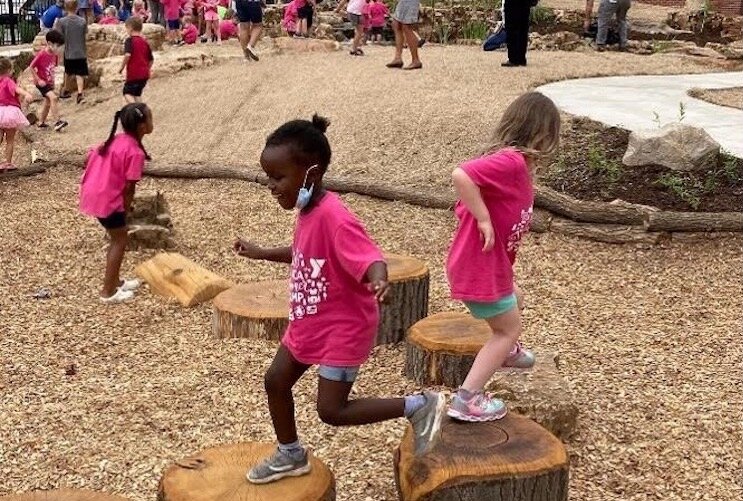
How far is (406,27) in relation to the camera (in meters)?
12.1

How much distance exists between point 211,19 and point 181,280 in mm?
13306

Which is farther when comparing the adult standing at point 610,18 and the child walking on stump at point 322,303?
the adult standing at point 610,18

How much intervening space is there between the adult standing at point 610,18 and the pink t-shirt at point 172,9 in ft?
25.0

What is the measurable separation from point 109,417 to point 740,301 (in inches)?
143

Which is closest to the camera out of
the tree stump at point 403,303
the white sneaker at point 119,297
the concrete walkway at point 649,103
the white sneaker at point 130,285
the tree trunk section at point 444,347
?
the tree trunk section at point 444,347

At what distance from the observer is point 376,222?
7438mm

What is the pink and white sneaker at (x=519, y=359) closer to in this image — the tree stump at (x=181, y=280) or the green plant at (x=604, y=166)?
the tree stump at (x=181, y=280)

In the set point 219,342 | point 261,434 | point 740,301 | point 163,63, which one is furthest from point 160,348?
point 163,63

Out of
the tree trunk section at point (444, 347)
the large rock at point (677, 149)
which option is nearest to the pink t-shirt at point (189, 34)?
the large rock at point (677, 149)

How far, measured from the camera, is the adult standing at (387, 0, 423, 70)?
1179 centimetres

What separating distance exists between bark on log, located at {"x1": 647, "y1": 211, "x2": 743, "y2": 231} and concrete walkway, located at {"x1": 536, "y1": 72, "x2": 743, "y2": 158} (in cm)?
139

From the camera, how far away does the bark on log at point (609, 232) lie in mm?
6664

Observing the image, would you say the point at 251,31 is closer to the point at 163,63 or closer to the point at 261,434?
the point at 163,63

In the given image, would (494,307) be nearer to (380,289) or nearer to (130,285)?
(380,289)
